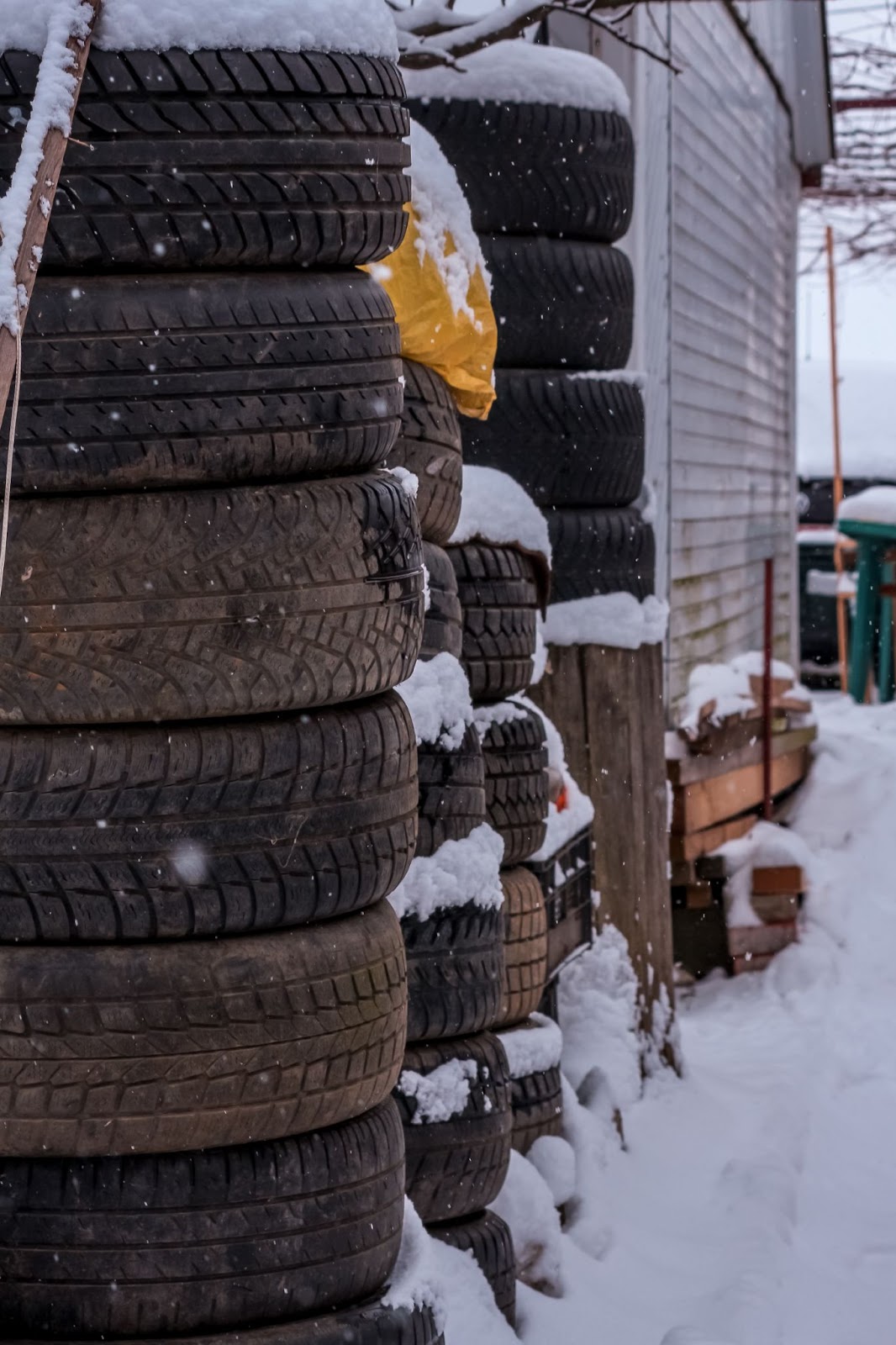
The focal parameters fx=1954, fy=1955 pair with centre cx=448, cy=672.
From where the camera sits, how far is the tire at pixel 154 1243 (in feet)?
9.41

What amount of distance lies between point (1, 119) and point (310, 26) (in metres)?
0.47

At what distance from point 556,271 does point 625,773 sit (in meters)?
1.79

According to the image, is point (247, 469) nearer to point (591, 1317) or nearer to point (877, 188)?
point (591, 1317)

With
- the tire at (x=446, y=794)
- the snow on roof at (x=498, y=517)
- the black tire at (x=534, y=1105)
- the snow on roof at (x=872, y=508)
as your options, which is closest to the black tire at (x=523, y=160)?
the snow on roof at (x=498, y=517)

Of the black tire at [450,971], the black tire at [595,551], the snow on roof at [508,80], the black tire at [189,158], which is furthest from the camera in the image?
the black tire at [595,551]

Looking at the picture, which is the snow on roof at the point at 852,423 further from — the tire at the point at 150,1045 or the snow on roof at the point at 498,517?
the tire at the point at 150,1045

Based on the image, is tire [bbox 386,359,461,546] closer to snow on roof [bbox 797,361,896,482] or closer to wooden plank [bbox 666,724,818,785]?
wooden plank [bbox 666,724,818,785]

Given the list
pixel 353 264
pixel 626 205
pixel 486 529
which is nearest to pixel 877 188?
pixel 626 205

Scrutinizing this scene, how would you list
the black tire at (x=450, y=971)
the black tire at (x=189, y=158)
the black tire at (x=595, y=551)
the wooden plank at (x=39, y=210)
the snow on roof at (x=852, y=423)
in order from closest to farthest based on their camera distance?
the wooden plank at (x=39, y=210) < the black tire at (x=189, y=158) < the black tire at (x=450, y=971) < the black tire at (x=595, y=551) < the snow on roof at (x=852, y=423)

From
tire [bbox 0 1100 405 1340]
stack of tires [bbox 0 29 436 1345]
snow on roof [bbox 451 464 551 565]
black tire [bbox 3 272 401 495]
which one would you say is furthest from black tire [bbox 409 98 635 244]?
tire [bbox 0 1100 405 1340]

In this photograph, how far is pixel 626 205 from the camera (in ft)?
20.9

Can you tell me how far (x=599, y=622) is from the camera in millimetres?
6586

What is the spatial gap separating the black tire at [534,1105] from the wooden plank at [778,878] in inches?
136

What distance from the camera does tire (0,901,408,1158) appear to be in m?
2.84
